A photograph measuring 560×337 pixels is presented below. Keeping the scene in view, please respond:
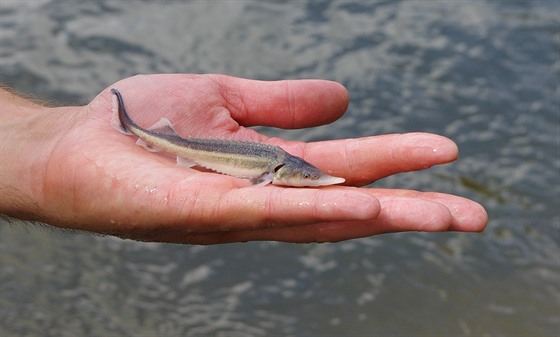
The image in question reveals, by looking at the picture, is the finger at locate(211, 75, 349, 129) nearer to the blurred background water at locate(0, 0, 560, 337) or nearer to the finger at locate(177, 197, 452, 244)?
the finger at locate(177, 197, 452, 244)

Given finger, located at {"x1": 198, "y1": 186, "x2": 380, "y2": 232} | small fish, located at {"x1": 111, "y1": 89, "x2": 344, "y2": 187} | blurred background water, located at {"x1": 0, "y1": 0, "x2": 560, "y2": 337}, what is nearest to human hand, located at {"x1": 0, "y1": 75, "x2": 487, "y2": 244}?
finger, located at {"x1": 198, "y1": 186, "x2": 380, "y2": 232}

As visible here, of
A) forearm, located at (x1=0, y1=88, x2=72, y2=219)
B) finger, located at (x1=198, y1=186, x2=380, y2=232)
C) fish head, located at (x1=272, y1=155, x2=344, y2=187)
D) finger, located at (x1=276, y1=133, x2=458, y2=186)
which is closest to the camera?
finger, located at (x1=198, y1=186, x2=380, y2=232)

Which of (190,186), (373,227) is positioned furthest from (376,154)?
(190,186)

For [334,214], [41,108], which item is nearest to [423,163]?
[334,214]

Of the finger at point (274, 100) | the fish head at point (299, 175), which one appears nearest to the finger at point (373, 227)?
the fish head at point (299, 175)

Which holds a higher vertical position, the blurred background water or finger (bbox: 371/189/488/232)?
finger (bbox: 371/189/488/232)

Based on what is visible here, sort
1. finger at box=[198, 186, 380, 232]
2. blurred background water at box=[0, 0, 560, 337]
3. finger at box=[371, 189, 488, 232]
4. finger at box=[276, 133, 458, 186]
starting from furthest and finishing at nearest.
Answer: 1. blurred background water at box=[0, 0, 560, 337]
2. finger at box=[276, 133, 458, 186]
3. finger at box=[371, 189, 488, 232]
4. finger at box=[198, 186, 380, 232]

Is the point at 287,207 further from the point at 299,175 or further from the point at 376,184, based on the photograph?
the point at 376,184
